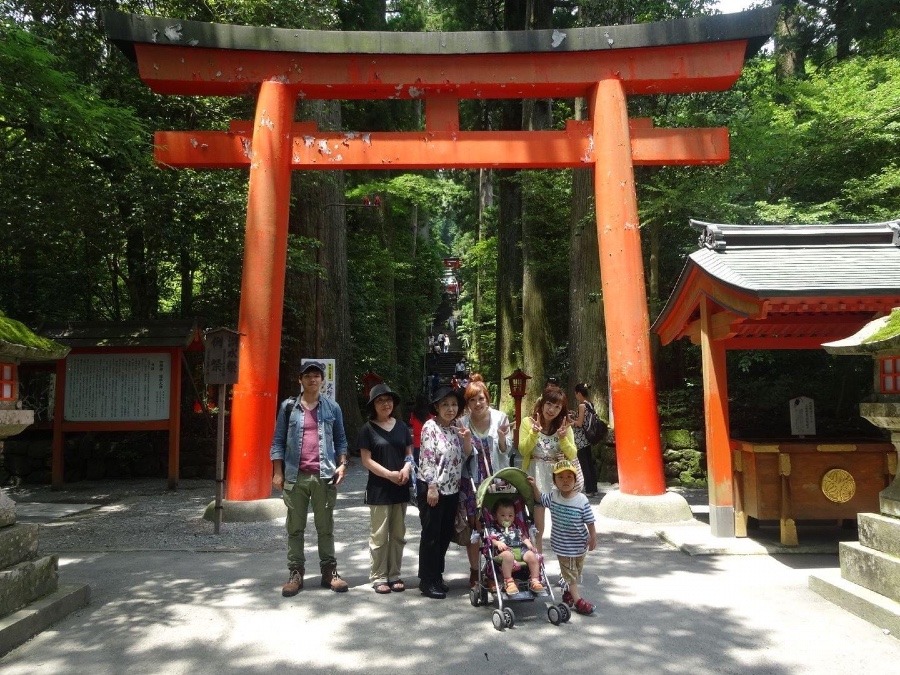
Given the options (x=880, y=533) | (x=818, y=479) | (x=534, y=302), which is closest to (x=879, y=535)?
(x=880, y=533)

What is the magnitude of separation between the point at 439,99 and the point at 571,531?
19.6ft

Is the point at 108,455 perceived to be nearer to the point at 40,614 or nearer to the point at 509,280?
the point at 40,614

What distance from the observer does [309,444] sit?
4984 millimetres

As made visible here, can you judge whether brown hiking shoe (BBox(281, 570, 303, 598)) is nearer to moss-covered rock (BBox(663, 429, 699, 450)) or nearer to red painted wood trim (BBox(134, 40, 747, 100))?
red painted wood trim (BBox(134, 40, 747, 100))

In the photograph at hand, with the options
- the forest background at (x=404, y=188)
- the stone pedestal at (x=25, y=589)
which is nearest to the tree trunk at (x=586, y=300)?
the forest background at (x=404, y=188)

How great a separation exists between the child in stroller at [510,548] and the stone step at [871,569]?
7.09 ft

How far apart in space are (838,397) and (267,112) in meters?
9.66

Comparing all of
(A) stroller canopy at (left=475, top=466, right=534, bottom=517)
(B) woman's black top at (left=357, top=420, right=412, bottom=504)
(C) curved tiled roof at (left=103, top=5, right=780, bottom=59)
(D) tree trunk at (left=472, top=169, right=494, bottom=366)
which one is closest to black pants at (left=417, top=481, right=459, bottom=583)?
(B) woman's black top at (left=357, top=420, right=412, bottom=504)

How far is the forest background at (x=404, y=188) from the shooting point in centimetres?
912

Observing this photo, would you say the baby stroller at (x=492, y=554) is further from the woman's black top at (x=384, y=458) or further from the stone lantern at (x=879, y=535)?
the stone lantern at (x=879, y=535)

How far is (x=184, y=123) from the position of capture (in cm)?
1102

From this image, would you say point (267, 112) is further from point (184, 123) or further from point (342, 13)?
point (342, 13)

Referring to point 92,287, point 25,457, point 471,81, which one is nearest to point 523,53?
point 471,81

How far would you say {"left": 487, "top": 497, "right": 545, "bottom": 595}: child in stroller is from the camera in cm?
425
